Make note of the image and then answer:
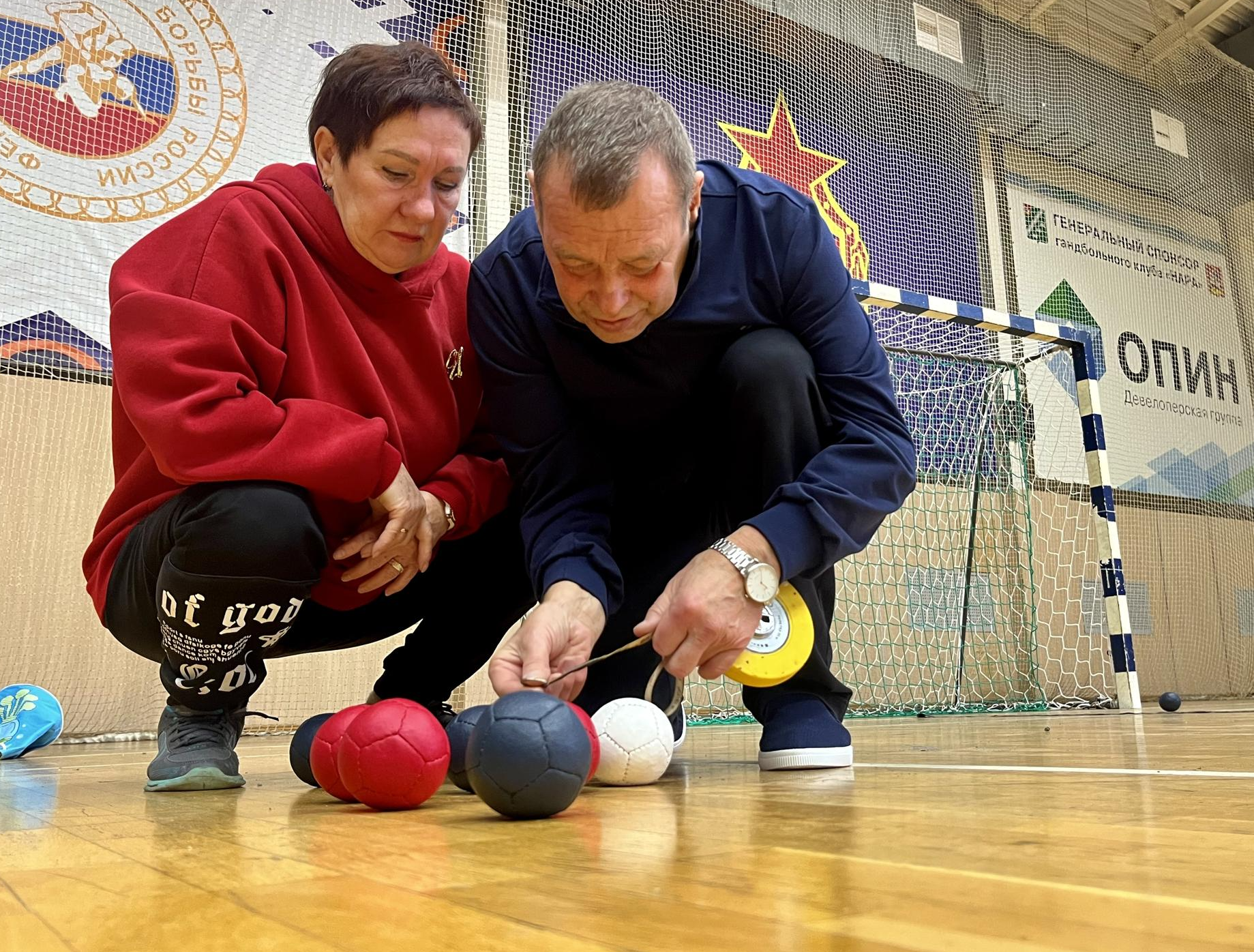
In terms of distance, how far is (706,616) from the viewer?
124 cm

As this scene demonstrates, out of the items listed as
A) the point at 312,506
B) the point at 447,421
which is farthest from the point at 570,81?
the point at 312,506

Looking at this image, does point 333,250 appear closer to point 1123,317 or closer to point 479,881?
point 479,881

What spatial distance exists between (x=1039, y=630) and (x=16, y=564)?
165 inches

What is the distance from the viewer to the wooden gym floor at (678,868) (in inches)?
19.6

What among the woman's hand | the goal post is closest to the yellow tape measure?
the woman's hand

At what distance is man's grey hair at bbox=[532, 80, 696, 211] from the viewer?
1213mm

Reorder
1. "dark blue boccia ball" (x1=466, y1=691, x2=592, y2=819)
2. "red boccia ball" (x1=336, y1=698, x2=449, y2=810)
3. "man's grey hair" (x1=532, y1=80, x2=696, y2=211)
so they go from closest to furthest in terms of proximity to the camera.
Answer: "dark blue boccia ball" (x1=466, y1=691, x2=592, y2=819) < "red boccia ball" (x1=336, y1=698, x2=449, y2=810) < "man's grey hair" (x1=532, y1=80, x2=696, y2=211)

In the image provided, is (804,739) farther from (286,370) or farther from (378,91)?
(378,91)

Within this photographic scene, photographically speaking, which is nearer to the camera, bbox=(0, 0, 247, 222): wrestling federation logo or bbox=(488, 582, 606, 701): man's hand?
bbox=(488, 582, 606, 701): man's hand

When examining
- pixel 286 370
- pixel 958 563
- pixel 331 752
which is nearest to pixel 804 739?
pixel 331 752

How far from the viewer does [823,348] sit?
5.00 feet

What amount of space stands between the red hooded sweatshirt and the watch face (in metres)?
0.49

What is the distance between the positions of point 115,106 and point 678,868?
3.57m

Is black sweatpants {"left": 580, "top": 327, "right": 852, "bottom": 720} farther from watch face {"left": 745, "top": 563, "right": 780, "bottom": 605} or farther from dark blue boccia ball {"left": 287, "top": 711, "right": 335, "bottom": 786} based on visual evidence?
dark blue boccia ball {"left": 287, "top": 711, "right": 335, "bottom": 786}
